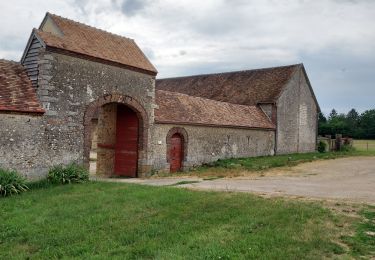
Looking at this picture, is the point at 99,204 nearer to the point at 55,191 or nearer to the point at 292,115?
the point at 55,191

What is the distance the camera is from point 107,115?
20.3 m

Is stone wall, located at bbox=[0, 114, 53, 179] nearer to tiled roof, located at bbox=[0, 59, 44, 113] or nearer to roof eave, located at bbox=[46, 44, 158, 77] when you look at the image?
tiled roof, located at bbox=[0, 59, 44, 113]

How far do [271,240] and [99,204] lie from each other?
213 inches

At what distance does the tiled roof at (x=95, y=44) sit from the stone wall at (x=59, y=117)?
0.42m

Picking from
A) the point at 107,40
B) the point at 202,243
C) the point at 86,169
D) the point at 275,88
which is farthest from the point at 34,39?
the point at 275,88

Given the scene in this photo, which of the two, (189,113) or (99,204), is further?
(189,113)

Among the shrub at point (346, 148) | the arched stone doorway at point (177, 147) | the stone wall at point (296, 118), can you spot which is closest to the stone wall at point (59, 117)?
the arched stone doorway at point (177, 147)

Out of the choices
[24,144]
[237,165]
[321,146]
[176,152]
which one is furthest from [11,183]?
[321,146]

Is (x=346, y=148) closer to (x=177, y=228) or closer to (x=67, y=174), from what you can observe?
(x=67, y=174)

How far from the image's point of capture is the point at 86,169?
1577 cm

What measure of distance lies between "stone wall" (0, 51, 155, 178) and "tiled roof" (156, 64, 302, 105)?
16.2 meters

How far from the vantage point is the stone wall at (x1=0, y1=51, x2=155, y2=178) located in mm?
13710

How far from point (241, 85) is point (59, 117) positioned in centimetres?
2102

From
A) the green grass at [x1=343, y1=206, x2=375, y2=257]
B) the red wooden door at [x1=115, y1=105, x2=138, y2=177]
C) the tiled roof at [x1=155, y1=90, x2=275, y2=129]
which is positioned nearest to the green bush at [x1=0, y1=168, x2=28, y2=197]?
the red wooden door at [x1=115, y1=105, x2=138, y2=177]
